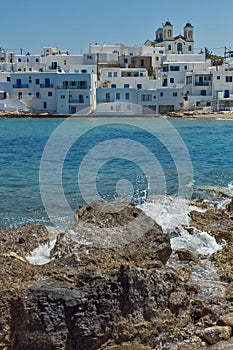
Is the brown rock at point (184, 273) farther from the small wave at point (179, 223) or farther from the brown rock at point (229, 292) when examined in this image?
the small wave at point (179, 223)

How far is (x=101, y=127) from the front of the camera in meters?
49.4

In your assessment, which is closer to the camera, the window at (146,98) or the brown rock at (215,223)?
the brown rock at (215,223)

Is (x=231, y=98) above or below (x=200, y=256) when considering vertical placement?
above

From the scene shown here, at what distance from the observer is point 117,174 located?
2161 cm

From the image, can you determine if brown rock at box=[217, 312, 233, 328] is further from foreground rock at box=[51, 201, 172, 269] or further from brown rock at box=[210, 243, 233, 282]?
brown rock at box=[210, 243, 233, 282]

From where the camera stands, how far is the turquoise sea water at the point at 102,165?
53.8 feet

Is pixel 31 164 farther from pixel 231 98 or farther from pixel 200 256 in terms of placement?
pixel 231 98

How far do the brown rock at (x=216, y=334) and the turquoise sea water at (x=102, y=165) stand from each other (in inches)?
285

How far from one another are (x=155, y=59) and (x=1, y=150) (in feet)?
174

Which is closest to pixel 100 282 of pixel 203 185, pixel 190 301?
pixel 190 301

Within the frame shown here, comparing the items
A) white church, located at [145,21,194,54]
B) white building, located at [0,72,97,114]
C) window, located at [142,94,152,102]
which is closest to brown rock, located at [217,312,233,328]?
white building, located at [0,72,97,114]

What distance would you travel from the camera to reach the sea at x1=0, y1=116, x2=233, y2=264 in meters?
13.8

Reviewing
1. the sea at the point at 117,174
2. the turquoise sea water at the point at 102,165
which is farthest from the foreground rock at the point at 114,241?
the turquoise sea water at the point at 102,165

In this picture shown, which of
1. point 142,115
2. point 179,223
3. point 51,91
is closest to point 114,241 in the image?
point 179,223
